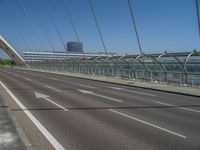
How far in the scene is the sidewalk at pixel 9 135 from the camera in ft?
20.5

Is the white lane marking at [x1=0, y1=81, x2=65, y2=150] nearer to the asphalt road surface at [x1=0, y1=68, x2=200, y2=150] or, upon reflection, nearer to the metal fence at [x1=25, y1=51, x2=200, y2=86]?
the asphalt road surface at [x1=0, y1=68, x2=200, y2=150]

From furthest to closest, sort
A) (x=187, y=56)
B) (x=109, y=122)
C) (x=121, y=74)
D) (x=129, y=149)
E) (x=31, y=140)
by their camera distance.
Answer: (x=121, y=74) < (x=187, y=56) < (x=109, y=122) < (x=31, y=140) < (x=129, y=149)

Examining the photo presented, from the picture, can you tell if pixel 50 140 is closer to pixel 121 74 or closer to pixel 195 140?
pixel 195 140

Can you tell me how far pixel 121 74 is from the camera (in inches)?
1495

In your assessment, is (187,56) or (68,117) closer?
(68,117)

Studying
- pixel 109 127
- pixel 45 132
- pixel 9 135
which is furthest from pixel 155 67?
pixel 9 135

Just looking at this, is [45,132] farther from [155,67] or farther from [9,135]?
[155,67]

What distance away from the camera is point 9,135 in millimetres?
7191

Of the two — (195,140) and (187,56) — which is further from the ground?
(187,56)

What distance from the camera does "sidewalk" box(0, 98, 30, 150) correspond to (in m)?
6.26

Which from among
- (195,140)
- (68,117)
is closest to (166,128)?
(195,140)

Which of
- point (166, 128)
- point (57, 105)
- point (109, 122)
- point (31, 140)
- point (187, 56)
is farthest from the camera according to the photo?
point (187, 56)

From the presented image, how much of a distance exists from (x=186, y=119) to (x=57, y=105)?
6.05 metres

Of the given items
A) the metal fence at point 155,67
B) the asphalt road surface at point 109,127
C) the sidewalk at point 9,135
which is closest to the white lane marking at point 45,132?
the asphalt road surface at point 109,127
